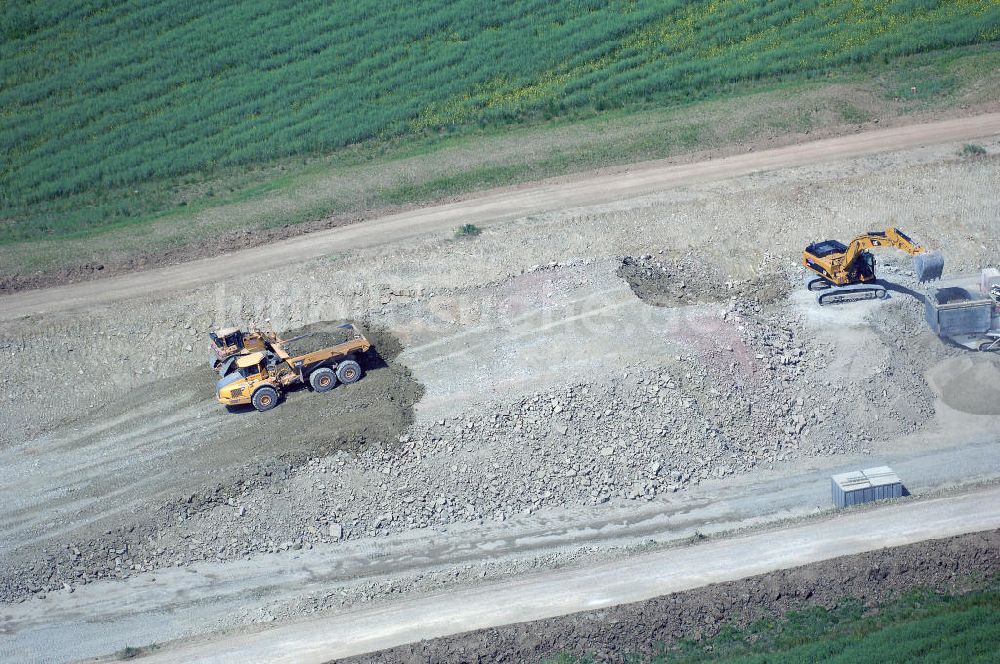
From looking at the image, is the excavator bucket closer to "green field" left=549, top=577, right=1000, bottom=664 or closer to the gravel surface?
the gravel surface

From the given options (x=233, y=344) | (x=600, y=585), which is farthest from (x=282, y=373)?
(x=600, y=585)

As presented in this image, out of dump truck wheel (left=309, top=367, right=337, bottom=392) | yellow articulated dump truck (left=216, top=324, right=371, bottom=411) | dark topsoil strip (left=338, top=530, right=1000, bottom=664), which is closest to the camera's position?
dark topsoil strip (left=338, top=530, right=1000, bottom=664)

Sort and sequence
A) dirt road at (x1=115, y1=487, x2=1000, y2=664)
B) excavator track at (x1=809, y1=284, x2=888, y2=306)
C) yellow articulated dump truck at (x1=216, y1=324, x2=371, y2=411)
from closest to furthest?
dirt road at (x1=115, y1=487, x2=1000, y2=664), yellow articulated dump truck at (x1=216, y1=324, x2=371, y2=411), excavator track at (x1=809, y1=284, x2=888, y2=306)

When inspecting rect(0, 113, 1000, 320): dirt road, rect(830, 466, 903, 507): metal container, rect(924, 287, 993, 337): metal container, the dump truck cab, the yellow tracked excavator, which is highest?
rect(0, 113, 1000, 320): dirt road

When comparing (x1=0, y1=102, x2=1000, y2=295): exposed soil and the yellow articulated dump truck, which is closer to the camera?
the yellow articulated dump truck

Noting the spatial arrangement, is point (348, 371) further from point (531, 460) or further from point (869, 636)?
point (869, 636)

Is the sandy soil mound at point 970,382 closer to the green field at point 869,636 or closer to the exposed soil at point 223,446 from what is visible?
the green field at point 869,636

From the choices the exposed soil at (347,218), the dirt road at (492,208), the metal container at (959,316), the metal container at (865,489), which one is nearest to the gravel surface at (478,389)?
the metal container at (959,316)

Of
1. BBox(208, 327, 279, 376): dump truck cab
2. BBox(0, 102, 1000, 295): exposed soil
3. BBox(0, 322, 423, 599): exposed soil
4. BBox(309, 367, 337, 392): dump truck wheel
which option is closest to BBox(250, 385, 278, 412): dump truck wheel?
BBox(0, 322, 423, 599): exposed soil
